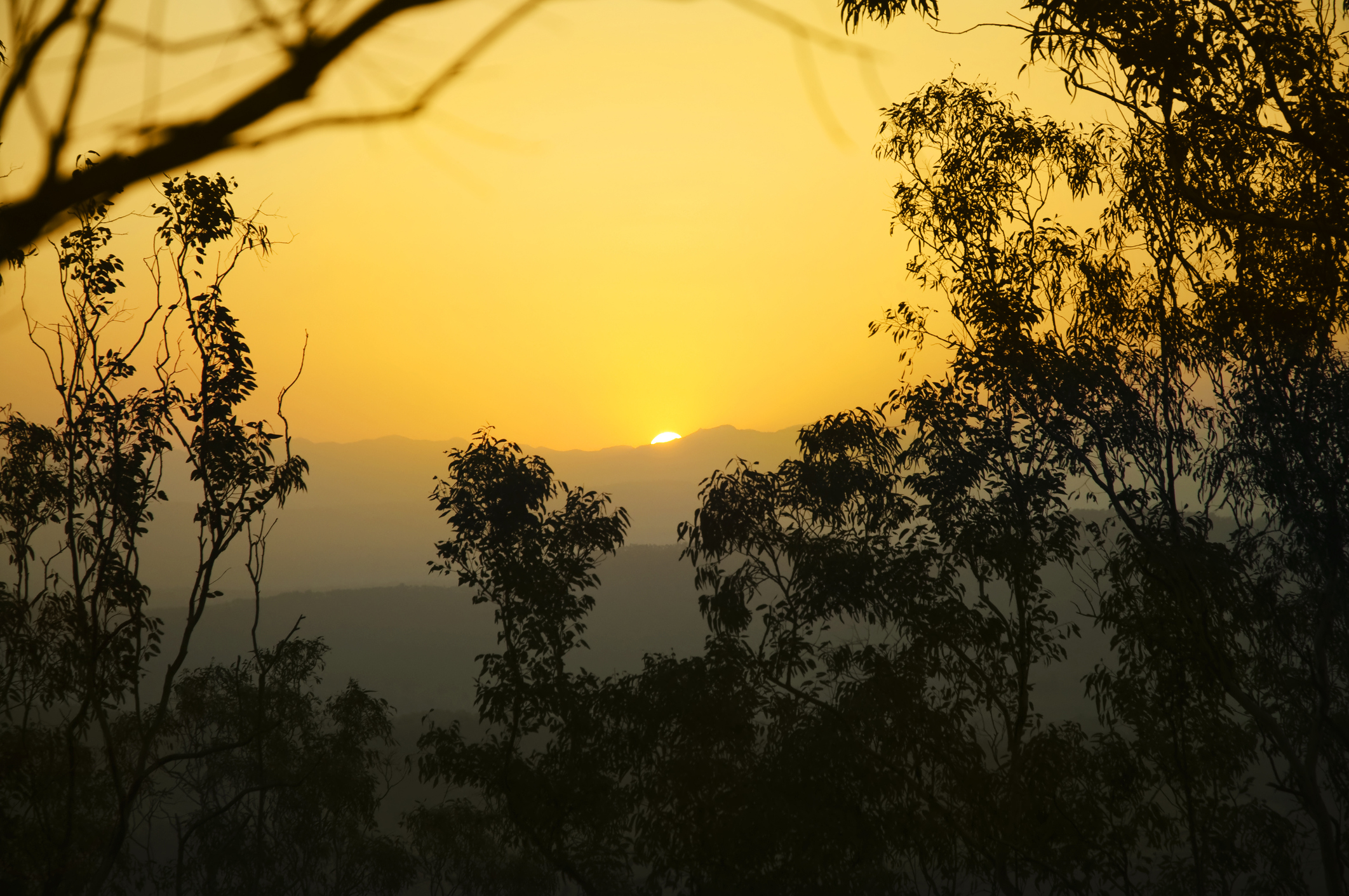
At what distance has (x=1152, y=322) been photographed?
11078mm

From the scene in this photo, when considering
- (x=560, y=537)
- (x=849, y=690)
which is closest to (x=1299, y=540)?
(x=849, y=690)

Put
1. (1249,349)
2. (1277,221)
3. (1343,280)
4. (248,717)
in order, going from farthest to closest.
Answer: (248,717), (1249,349), (1343,280), (1277,221)

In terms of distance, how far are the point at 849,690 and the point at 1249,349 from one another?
624cm

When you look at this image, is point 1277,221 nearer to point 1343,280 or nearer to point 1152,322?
point 1343,280

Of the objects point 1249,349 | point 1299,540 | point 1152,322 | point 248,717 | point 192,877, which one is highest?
point 1152,322

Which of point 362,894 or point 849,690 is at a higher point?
point 849,690

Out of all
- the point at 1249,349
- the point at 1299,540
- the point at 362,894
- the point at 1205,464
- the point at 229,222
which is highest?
the point at 229,222

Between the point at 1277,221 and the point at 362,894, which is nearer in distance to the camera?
the point at 1277,221

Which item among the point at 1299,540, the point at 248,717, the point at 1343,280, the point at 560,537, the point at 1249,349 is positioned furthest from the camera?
the point at 248,717

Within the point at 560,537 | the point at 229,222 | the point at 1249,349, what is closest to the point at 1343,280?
the point at 1249,349

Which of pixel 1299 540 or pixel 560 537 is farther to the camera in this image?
pixel 560 537

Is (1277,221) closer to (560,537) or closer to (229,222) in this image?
(560,537)

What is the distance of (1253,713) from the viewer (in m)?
8.40

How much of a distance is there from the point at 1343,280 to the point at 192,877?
24706 millimetres
